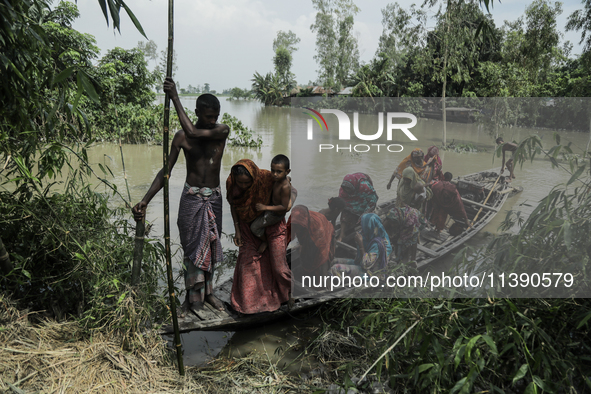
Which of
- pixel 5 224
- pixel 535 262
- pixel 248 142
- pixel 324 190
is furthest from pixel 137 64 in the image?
pixel 535 262

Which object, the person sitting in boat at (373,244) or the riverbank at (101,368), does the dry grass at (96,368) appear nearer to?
the riverbank at (101,368)

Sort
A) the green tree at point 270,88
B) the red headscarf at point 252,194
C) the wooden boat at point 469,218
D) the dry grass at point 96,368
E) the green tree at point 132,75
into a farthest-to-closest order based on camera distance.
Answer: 1. the green tree at point 270,88
2. the green tree at point 132,75
3. the wooden boat at point 469,218
4. the red headscarf at point 252,194
5. the dry grass at point 96,368

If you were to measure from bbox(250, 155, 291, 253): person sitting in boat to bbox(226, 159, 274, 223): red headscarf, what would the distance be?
4 cm

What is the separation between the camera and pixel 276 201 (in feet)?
9.87

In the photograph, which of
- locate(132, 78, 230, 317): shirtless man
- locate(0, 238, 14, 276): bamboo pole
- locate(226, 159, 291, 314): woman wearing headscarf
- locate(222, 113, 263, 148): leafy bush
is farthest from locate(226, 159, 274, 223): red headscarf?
locate(222, 113, 263, 148): leafy bush

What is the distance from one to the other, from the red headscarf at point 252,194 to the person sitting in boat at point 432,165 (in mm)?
1386

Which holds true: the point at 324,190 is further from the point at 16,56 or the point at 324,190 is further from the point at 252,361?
the point at 16,56

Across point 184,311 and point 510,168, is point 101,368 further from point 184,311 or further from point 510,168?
point 510,168

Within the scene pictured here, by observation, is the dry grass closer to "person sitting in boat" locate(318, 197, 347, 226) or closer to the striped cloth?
the striped cloth

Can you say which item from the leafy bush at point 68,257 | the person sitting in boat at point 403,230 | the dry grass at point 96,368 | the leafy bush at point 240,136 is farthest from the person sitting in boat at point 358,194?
the leafy bush at point 240,136

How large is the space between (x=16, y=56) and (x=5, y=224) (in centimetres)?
130

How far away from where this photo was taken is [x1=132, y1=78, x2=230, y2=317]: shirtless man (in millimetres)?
2816

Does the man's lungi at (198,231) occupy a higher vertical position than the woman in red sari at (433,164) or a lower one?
lower

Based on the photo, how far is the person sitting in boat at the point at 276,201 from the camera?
286cm
